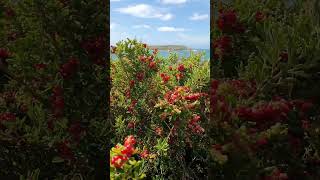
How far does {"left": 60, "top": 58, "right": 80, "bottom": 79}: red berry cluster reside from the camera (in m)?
3.50

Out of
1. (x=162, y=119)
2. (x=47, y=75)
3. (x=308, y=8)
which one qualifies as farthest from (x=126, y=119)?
(x=308, y=8)

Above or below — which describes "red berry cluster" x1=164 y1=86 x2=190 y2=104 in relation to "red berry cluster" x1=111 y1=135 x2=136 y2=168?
above

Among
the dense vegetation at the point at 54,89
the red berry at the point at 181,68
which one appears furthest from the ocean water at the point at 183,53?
the dense vegetation at the point at 54,89

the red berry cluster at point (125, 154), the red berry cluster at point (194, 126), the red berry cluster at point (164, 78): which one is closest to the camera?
the red berry cluster at point (125, 154)

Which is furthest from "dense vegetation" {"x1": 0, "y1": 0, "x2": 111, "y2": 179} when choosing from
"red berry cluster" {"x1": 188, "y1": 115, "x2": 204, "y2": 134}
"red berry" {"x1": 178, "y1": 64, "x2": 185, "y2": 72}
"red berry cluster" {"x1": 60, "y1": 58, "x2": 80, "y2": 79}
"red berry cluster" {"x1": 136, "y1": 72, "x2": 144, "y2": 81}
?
"red berry" {"x1": 178, "y1": 64, "x2": 185, "y2": 72}

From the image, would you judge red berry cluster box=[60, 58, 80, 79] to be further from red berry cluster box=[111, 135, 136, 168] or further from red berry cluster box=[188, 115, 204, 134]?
red berry cluster box=[188, 115, 204, 134]

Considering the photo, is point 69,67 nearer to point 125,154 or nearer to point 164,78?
point 125,154

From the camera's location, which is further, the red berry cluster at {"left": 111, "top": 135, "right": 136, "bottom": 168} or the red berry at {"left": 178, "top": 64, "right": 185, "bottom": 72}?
the red berry at {"left": 178, "top": 64, "right": 185, "bottom": 72}

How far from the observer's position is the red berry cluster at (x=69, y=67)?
350 centimetres

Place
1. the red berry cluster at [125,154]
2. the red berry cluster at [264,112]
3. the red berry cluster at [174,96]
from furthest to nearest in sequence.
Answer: the red berry cluster at [174,96] → the red berry cluster at [125,154] → the red berry cluster at [264,112]

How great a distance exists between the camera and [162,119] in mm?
4871

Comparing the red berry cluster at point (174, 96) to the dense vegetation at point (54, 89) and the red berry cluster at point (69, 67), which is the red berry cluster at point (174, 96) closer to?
the dense vegetation at point (54, 89)

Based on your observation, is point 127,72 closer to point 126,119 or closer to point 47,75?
point 126,119

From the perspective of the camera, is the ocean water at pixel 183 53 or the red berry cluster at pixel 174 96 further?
the ocean water at pixel 183 53
